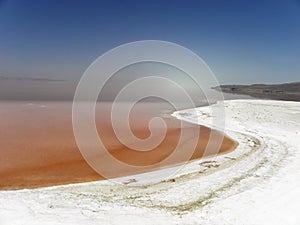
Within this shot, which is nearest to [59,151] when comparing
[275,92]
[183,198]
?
[183,198]

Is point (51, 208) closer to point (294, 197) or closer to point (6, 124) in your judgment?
point (294, 197)

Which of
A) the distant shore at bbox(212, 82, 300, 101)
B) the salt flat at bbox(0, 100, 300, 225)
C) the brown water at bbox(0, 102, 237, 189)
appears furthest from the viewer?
the distant shore at bbox(212, 82, 300, 101)

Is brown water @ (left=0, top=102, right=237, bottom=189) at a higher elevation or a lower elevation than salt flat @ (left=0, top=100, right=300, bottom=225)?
higher

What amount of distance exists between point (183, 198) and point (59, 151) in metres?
5.30

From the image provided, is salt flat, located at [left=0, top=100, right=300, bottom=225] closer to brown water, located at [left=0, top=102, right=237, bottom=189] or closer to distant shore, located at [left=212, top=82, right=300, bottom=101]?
brown water, located at [left=0, top=102, right=237, bottom=189]

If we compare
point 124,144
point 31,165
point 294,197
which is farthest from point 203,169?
point 31,165

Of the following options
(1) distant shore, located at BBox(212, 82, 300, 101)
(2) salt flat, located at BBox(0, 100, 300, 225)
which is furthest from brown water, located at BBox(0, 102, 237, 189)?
(1) distant shore, located at BBox(212, 82, 300, 101)

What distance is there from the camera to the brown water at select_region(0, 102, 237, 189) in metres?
6.88

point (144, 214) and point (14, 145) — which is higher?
point (14, 145)

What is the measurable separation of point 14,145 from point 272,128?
11.8 m

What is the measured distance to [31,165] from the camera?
24.8 ft

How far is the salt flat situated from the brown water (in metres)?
0.84

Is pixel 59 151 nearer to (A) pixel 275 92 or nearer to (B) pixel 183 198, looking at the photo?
(B) pixel 183 198

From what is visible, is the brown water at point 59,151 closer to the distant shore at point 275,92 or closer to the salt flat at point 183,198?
the salt flat at point 183,198
